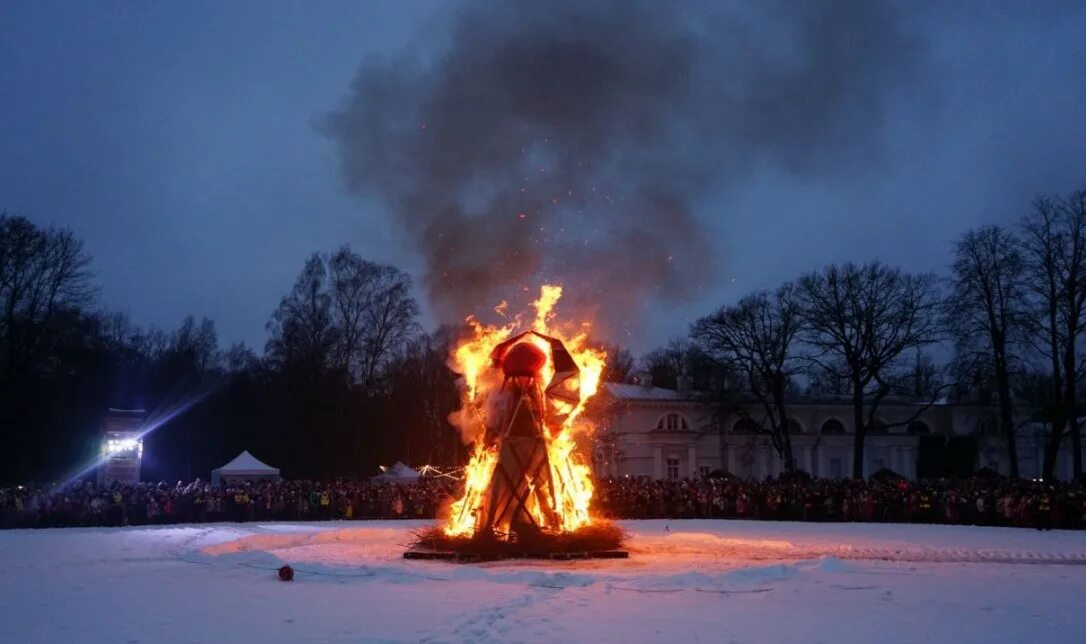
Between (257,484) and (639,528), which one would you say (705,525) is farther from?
(257,484)

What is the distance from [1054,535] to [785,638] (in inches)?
767

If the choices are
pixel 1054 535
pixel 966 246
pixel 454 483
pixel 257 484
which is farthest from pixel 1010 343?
pixel 257 484

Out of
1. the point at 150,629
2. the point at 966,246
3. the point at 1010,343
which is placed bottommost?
the point at 150,629

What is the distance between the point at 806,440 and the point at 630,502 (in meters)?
25.4

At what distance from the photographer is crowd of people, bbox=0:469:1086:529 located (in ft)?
99.9

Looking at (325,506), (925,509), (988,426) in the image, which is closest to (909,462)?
(988,426)

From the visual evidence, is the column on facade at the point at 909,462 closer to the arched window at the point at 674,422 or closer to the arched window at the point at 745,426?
the arched window at the point at 745,426

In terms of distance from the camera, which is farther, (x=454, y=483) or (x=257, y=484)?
(x=454, y=483)

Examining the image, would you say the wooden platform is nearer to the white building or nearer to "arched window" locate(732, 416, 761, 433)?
the white building

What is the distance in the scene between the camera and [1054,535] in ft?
87.1

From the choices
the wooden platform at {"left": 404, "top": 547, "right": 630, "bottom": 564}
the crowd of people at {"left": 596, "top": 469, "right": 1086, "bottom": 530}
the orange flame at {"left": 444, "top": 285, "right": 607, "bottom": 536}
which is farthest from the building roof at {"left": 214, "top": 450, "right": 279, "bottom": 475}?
the wooden platform at {"left": 404, "top": 547, "right": 630, "bottom": 564}

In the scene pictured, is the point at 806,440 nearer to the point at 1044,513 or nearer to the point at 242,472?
the point at 1044,513

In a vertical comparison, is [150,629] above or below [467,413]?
below

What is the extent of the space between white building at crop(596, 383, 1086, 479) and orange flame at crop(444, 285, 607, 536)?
31945 mm
